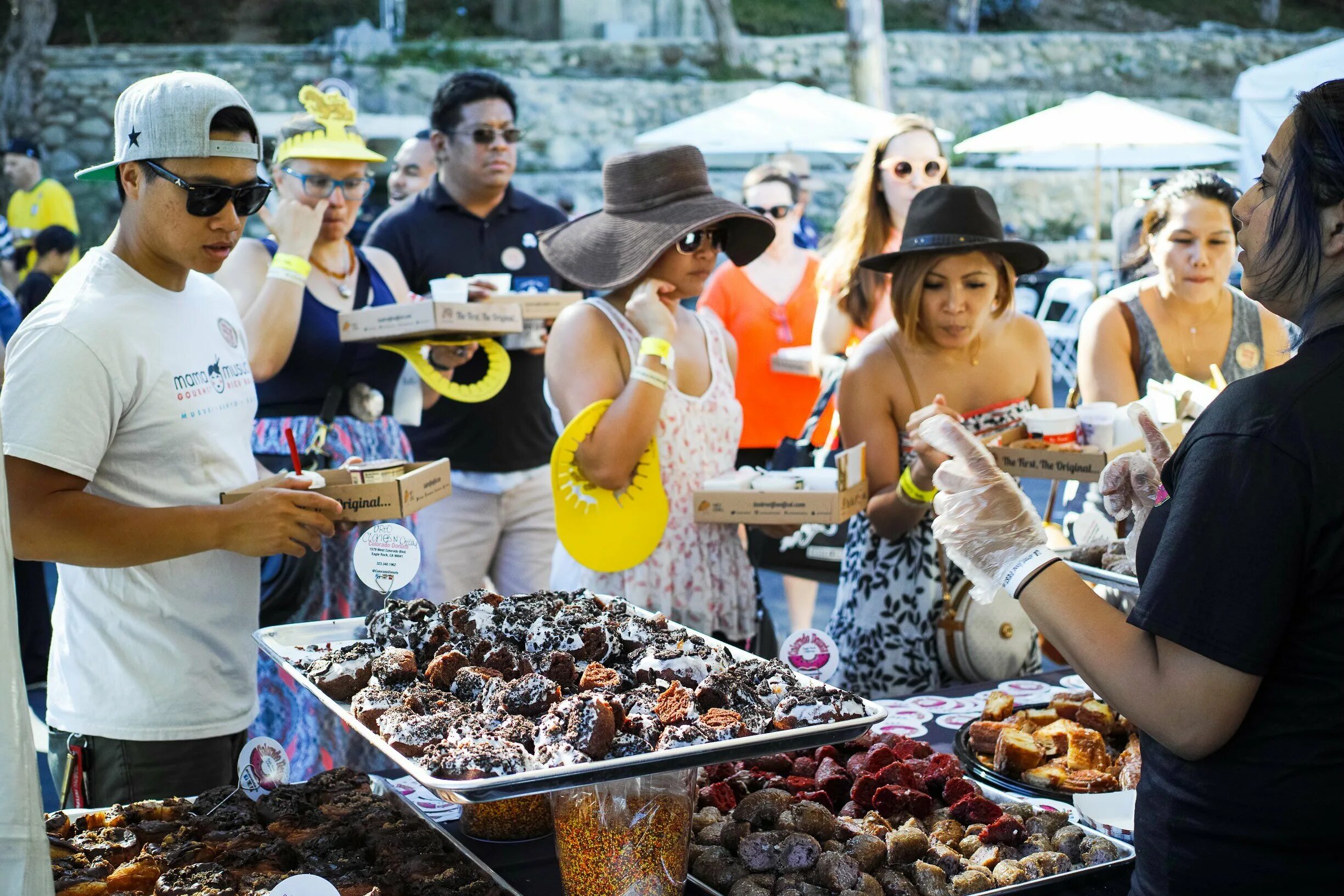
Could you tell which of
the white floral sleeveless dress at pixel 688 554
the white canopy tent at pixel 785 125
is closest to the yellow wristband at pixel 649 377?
the white floral sleeveless dress at pixel 688 554

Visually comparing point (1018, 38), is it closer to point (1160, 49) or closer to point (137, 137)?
point (1160, 49)

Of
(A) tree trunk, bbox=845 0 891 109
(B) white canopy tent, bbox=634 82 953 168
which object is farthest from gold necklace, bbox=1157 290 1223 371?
(A) tree trunk, bbox=845 0 891 109

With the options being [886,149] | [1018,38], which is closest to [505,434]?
[886,149]

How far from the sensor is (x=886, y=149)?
14.2 ft

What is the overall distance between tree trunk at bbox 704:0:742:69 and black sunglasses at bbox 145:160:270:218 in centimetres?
1772

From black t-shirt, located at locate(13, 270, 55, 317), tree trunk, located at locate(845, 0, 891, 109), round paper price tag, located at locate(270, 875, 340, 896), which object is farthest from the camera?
tree trunk, located at locate(845, 0, 891, 109)

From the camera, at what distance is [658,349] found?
106 inches

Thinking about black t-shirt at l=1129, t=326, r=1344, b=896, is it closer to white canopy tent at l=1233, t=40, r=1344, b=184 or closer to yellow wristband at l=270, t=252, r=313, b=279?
yellow wristband at l=270, t=252, r=313, b=279

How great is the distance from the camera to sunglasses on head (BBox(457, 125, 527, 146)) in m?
4.00

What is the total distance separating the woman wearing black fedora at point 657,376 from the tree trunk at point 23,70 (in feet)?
49.8

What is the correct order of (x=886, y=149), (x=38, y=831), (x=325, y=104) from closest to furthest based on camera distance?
(x=38, y=831), (x=325, y=104), (x=886, y=149)

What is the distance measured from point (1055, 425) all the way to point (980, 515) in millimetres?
1296

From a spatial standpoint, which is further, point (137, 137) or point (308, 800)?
point (137, 137)

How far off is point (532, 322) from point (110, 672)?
6.19ft
